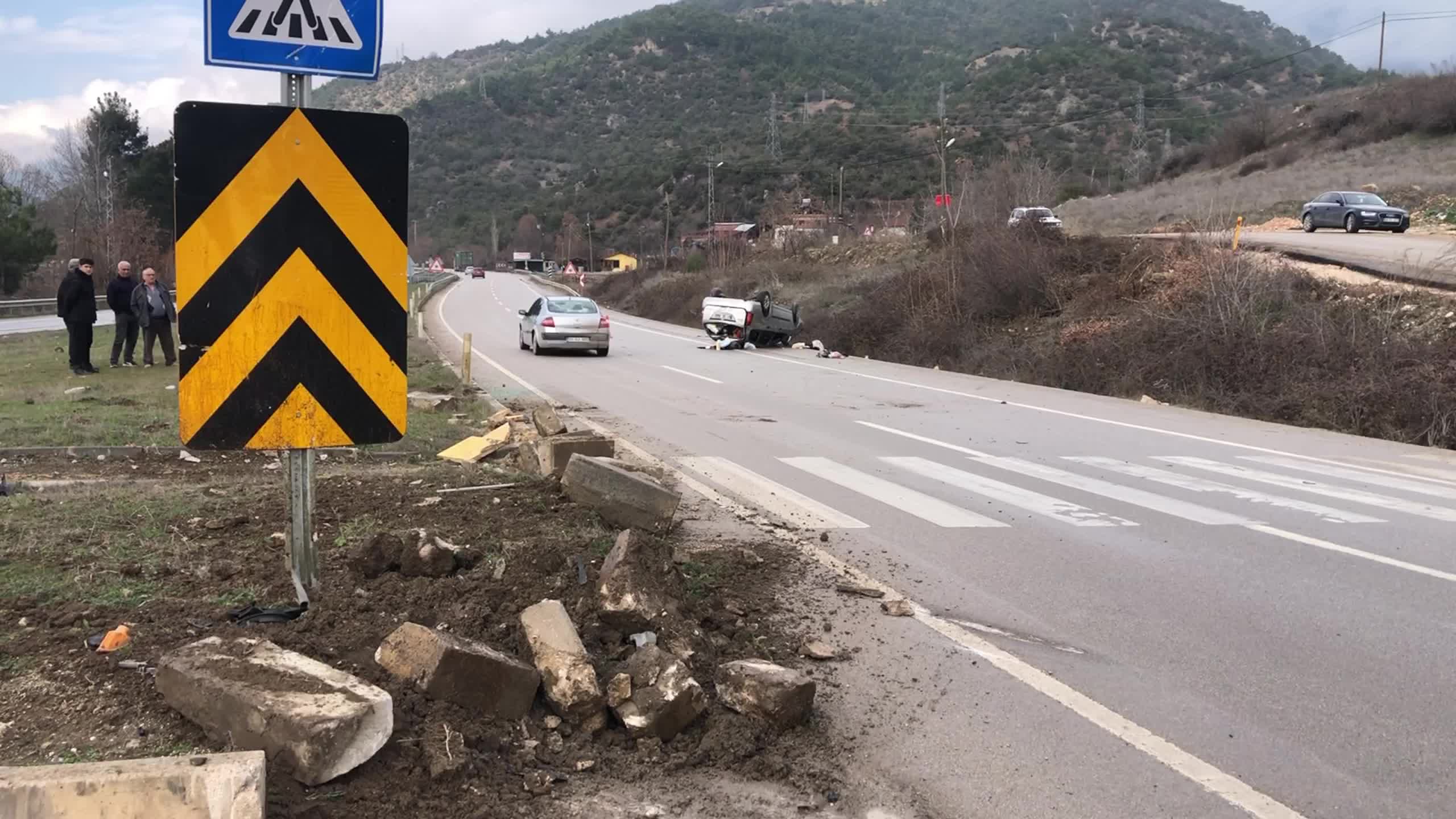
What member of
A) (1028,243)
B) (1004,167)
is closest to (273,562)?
(1028,243)

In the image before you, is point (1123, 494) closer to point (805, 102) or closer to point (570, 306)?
point (570, 306)

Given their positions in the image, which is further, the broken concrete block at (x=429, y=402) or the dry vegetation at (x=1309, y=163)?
the dry vegetation at (x=1309, y=163)

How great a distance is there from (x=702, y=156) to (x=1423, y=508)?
10346 centimetres

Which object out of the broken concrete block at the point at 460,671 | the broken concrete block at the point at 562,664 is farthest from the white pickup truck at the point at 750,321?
the broken concrete block at the point at 460,671

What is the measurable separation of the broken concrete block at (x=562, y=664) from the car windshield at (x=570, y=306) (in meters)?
20.3

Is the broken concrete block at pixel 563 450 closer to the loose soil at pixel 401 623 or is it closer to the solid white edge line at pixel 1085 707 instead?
the loose soil at pixel 401 623

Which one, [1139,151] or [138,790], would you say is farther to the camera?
[1139,151]

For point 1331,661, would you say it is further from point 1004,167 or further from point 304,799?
point 1004,167

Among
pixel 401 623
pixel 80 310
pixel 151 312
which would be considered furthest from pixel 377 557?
pixel 151 312

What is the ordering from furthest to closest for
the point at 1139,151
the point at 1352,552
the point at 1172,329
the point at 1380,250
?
the point at 1139,151 < the point at 1380,250 < the point at 1172,329 < the point at 1352,552

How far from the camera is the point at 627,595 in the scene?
437 centimetres

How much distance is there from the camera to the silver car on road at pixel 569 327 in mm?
23688

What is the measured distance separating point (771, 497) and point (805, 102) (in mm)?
125599

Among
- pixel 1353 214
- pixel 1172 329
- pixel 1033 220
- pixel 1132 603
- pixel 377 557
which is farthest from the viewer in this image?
pixel 1353 214
